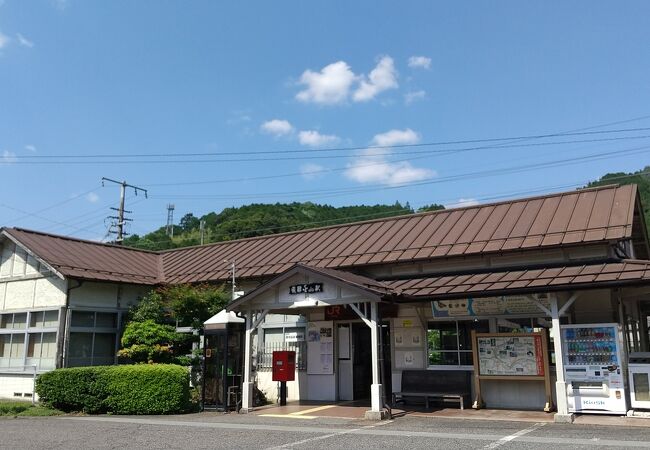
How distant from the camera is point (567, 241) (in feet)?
40.9

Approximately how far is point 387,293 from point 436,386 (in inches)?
119

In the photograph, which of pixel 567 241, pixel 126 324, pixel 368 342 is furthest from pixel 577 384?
pixel 126 324

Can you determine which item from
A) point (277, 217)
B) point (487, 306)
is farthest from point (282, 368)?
point (277, 217)

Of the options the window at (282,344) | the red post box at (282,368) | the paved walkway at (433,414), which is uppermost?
the window at (282,344)

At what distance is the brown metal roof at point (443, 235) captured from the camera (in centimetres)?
1304

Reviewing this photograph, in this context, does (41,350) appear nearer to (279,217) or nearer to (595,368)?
(595,368)

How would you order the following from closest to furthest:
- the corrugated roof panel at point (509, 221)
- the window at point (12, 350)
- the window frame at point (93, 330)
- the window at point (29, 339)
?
the corrugated roof panel at point (509, 221) < the window frame at point (93, 330) < the window at point (29, 339) < the window at point (12, 350)

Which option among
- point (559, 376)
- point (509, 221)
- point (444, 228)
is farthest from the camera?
point (444, 228)

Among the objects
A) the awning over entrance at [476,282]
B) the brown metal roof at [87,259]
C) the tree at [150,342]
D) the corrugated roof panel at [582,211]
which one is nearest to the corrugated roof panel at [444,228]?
the awning over entrance at [476,282]

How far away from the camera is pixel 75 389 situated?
47.2 ft

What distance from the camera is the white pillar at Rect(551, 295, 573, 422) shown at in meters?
10.7

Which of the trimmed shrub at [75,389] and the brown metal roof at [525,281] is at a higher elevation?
the brown metal roof at [525,281]

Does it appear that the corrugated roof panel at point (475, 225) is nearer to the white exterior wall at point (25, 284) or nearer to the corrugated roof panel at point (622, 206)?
the corrugated roof panel at point (622, 206)

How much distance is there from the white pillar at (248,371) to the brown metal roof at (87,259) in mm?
5897
